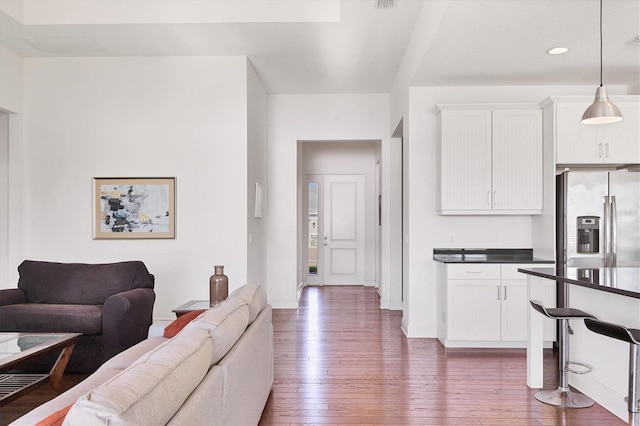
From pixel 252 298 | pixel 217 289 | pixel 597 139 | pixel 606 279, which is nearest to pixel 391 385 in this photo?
pixel 252 298

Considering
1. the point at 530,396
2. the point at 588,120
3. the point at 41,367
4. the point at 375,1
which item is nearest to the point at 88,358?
the point at 41,367

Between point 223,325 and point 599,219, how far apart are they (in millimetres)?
3908

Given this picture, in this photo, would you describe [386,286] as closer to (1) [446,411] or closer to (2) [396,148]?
(2) [396,148]

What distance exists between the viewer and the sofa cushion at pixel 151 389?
3.52 ft

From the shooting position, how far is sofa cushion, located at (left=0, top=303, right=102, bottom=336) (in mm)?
3553

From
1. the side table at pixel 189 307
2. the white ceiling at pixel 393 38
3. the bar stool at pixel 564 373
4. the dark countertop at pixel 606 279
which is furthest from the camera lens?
the side table at pixel 189 307

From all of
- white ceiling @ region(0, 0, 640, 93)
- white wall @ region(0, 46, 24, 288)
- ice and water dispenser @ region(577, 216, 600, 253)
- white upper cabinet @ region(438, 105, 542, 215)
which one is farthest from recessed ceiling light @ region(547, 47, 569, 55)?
white wall @ region(0, 46, 24, 288)

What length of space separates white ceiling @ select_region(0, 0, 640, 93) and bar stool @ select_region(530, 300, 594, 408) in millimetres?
2174

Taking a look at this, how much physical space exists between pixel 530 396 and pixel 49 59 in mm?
5995

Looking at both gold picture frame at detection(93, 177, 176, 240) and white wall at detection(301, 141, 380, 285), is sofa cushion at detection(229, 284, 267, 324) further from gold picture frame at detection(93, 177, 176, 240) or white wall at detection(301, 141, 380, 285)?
white wall at detection(301, 141, 380, 285)

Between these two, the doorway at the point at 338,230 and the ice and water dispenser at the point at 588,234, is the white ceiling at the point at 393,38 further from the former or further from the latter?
the doorway at the point at 338,230

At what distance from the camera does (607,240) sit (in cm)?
420

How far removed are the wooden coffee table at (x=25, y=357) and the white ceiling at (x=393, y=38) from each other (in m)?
2.98

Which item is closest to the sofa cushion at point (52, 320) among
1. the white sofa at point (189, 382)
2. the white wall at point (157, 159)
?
the white sofa at point (189, 382)
